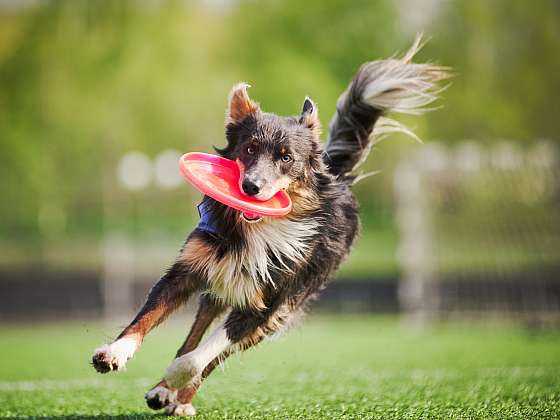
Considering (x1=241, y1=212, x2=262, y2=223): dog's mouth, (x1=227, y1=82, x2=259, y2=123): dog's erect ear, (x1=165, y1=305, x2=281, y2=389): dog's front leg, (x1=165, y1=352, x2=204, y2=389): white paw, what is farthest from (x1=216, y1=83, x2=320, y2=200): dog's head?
(x1=165, y1=352, x2=204, y2=389): white paw

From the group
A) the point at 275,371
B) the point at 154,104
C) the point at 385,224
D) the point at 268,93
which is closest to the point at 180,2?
the point at 154,104

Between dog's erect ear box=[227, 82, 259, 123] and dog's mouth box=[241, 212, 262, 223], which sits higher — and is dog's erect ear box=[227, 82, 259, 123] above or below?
above

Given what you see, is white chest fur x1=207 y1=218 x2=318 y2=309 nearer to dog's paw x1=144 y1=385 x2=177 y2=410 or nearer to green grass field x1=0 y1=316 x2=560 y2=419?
green grass field x1=0 y1=316 x2=560 y2=419

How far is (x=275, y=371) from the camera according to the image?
8.67 metres

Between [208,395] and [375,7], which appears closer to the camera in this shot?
[208,395]

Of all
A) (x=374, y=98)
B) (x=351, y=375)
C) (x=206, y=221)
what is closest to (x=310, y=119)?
(x=206, y=221)

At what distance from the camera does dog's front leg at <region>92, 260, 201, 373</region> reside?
197 inches

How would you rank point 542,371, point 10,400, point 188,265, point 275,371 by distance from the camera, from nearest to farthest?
point 188,265 → point 10,400 → point 542,371 → point 275,371

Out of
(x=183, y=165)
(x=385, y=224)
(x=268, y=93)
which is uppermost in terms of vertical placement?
(x=268, y=93)

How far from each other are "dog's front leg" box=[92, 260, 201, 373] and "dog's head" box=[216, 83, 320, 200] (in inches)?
28.4

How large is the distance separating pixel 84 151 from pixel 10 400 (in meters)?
21.2

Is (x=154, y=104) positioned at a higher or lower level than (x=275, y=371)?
higher

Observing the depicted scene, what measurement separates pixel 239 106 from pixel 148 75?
20.9 meters

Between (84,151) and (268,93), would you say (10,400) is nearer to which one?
(268,93)
